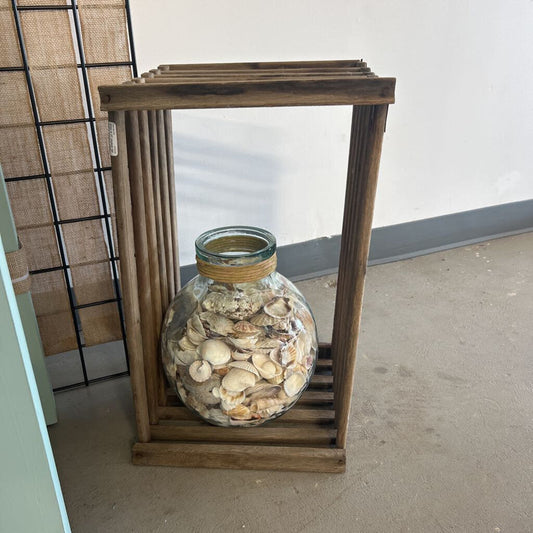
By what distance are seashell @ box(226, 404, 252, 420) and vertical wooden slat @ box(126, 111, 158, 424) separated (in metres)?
0.13

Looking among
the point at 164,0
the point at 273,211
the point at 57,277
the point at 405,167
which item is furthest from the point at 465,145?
the point at 57,277

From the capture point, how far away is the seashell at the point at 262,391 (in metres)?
0.76

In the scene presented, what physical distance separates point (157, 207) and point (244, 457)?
0.39m

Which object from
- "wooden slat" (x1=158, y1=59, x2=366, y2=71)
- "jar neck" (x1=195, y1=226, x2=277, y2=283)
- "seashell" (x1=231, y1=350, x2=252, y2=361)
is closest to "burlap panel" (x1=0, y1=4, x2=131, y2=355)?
"wooden slat" (x1=158, y1=59, x2=366, y2=71)

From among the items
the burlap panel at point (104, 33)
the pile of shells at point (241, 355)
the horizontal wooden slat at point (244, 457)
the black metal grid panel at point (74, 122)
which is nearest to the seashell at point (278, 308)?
the pile of shells at point (241, 355)

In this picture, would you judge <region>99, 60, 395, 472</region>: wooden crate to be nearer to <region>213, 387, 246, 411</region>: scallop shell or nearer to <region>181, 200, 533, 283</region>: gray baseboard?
<region>213, 387, 246, 411</region>: scallop shell

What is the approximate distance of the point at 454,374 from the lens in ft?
3.32

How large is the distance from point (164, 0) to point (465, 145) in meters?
0.88

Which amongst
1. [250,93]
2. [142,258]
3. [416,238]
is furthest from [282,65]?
[416,238]

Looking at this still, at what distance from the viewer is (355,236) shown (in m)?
0.67

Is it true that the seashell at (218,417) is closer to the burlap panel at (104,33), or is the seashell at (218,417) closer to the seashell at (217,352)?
the seashell at (217,352)

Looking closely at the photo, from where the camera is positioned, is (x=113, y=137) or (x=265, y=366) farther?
(x=265, y=366)

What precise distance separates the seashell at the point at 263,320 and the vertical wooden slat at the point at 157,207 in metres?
0.17

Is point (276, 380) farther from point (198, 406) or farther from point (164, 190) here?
point (164, 190)
